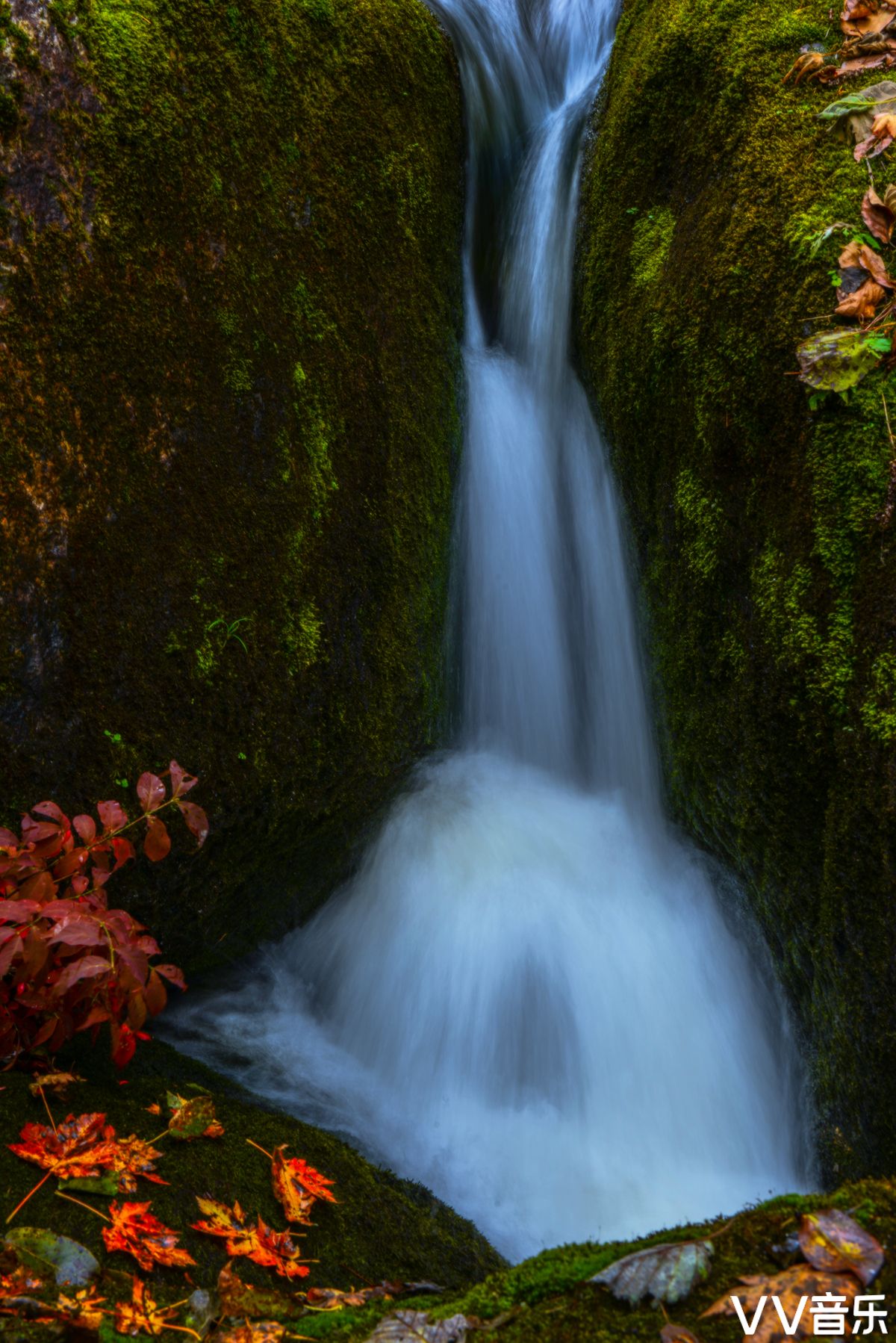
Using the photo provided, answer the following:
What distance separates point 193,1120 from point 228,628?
1552 millimetres

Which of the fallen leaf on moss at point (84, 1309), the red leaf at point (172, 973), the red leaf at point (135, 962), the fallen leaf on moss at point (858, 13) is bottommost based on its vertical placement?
the fallen leaf on moss at point (84, 1309)

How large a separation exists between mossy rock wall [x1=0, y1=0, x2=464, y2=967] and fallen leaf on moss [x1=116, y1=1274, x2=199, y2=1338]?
133cm

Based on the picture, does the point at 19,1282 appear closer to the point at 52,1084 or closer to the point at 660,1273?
the point at 52,1084

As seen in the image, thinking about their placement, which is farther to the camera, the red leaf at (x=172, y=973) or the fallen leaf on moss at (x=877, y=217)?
the fallen leaf on moss at (x=877, y=217)

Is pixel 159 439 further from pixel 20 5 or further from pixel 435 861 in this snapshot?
pixel 435 861

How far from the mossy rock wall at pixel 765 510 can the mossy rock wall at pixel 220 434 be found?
114cm

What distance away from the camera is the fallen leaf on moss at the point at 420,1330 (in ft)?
4.87

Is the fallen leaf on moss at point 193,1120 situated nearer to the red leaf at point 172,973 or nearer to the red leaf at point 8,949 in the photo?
the red leaf at point 172,973

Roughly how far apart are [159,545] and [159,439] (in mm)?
357

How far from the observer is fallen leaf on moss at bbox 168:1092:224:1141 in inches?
87.2

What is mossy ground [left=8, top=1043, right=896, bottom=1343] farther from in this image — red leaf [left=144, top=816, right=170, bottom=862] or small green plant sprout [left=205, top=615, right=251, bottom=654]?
small green plant sprout [left=205, top=615, right=251, bottom=654]

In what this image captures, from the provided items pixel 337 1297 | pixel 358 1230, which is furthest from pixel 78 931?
pixel 358 1230

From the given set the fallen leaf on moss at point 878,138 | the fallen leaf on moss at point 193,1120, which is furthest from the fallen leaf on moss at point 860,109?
the fallen leaf on moss at point 193,1120

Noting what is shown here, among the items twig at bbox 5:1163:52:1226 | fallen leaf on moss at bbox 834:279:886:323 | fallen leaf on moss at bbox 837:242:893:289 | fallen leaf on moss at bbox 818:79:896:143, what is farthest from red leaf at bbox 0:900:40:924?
fallen leaf on moss at bbox 818:79:896:143
